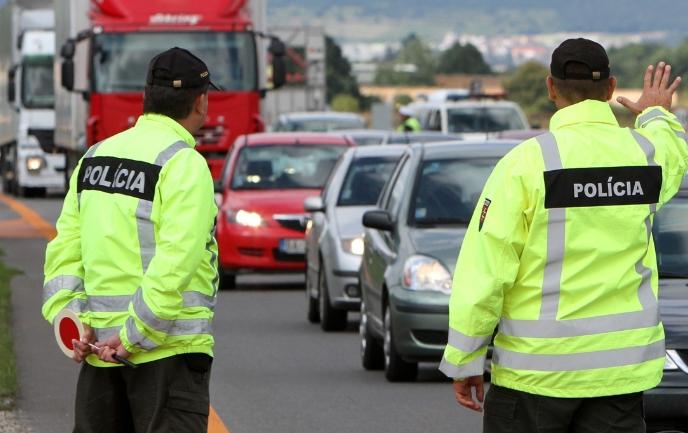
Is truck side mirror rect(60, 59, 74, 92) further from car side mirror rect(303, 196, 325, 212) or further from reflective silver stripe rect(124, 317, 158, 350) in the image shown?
reflective silver stripe rect(124, 317, 158, 350)

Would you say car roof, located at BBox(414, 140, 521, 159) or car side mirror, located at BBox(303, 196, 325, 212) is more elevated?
car roof, located at BBox(414, 140, 521, 159)

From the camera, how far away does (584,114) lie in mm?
5805

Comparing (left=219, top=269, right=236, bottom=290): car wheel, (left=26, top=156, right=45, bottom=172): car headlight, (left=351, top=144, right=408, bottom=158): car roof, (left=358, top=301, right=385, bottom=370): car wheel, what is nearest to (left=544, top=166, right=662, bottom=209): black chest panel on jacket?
(left=358, top=301, right=385, bottom=370): car wheel

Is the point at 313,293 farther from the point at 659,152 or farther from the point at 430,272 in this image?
the point at 659,152

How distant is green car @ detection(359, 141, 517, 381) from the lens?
39.6 ft

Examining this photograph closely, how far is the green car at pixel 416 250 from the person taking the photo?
1206 cm

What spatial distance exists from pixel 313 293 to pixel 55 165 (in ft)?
103

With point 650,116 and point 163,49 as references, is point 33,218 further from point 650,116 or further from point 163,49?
point 650,116

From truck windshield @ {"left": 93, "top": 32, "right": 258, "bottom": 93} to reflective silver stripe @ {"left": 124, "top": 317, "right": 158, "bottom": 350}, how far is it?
22010mm

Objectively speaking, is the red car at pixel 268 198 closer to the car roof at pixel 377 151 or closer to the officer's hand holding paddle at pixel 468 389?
the car roof at pixel 377 151

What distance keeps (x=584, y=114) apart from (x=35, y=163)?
4271 cm

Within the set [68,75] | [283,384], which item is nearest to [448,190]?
[283,384]

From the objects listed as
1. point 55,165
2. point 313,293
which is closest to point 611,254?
point 313,293

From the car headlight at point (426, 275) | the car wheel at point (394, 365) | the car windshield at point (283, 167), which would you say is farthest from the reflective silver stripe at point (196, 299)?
the car windshield at point (283, 167)
